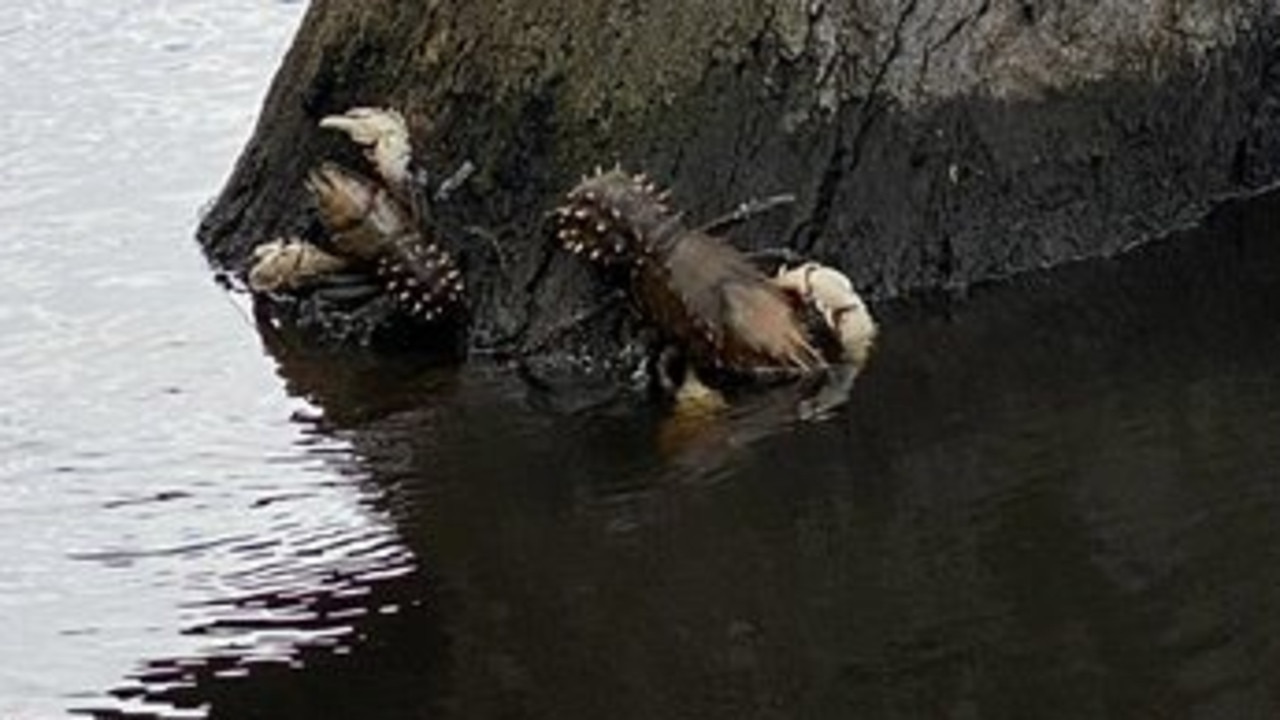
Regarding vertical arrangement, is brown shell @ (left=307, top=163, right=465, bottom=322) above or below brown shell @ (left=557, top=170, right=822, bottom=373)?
above

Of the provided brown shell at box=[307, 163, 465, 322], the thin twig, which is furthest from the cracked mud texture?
brown shell at box=[307, 163, 465, 322]

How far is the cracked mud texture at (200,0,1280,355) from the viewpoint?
769 centimetres

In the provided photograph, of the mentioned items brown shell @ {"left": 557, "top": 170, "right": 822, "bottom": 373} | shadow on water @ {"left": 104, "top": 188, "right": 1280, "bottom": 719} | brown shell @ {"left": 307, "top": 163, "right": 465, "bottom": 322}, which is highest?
brown shell @ {"left": 307, "top": 163, "right": 465, "bottom": 322}

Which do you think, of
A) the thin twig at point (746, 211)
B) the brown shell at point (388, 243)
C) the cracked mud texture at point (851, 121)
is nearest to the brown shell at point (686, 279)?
the thin twig at point (746, 211)

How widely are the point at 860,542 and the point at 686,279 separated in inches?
54.2

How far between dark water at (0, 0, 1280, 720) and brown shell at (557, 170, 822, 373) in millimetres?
168

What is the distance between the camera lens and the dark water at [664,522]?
211 inches

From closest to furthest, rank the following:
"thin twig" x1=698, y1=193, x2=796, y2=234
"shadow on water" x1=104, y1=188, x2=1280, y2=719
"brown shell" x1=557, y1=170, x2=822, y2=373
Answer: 1. "shadow on water" x1=104, y1=188, x2=1280, y2=719
2. "brown shell" x1=557, y1=170, x2=822, y2=373
3. "thin twig" x1=698, y1=193, x2=796, y2=234

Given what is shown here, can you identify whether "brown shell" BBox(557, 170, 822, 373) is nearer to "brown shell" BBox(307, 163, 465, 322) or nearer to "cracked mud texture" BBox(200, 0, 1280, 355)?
"cracked mud texture" BBox(200, 0, 1280, 355)

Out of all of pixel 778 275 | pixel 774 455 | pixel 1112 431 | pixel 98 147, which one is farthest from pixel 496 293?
pixel 98 147

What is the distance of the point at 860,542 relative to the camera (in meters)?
5.96

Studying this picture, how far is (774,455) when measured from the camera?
6.54m

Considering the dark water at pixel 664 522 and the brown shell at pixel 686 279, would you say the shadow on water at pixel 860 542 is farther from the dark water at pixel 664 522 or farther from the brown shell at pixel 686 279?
the brown shell at pixel 686 279

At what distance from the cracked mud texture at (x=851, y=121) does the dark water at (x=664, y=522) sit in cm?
23
